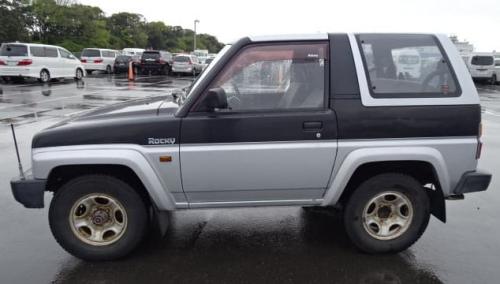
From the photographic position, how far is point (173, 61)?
1254 inches

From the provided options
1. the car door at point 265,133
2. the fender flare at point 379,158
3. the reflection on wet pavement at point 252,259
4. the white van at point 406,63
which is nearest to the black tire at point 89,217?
the reflection on wet pavement at point 252,259

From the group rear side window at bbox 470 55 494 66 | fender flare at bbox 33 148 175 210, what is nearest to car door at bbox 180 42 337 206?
fender flare at bbox 33 148 175 210

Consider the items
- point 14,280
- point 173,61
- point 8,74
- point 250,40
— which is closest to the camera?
point 14,280

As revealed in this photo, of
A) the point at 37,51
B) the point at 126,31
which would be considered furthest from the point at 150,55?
the point at 126,31

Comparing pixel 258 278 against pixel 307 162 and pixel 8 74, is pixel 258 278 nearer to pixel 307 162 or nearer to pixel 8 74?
pixel 307 162

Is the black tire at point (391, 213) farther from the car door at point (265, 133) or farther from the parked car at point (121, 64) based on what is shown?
the parked car at point (121, 64)

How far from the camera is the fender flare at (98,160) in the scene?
11.7ft

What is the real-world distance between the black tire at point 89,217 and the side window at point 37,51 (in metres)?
19.2

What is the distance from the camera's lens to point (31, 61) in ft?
66.8

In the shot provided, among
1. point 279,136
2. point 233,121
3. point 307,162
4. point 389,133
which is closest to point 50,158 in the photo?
point 233,121

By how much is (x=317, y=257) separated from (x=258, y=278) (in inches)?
25.3

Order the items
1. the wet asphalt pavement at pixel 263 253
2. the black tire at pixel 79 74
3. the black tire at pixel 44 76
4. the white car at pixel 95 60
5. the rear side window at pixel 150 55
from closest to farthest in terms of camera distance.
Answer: the wet asphalt pavement at pixel 263 253
the black tire at pixel 44 76
the black tire at pixel 79 74
the white car at pixel 95 60
the rear side window at pixel 150 55

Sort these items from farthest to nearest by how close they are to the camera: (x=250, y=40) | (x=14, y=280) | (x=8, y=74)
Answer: (x=8, y=74) → (x=250, y=40) → (x=14, y=280)

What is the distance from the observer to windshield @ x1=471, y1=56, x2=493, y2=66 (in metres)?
28.4
